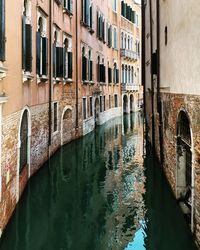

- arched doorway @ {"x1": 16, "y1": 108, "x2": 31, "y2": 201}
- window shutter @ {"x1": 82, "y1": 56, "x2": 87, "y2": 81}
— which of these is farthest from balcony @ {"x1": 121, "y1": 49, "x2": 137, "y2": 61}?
arched doorway @ {"x1": 16, "y1": 108, "x2": 31, "y2": 201}

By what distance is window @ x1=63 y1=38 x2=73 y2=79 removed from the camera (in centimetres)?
1516

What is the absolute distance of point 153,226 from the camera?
7051 mm

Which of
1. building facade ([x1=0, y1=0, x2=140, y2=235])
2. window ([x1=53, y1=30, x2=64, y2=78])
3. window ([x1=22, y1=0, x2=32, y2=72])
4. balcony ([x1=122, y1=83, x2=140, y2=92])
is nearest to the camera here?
building facade ([x1=0, y1=0, x2=140, y2=235])

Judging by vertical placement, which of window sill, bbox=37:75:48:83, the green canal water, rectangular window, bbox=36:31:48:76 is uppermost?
rectangular window, bbox=36:31:48:76

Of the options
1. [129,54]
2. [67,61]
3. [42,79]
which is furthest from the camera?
[129,54]

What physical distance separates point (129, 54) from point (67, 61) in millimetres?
18684

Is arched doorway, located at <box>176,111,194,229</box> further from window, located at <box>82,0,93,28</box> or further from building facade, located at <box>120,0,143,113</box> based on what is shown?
building facade, located at <box>120,0,143,113</box>

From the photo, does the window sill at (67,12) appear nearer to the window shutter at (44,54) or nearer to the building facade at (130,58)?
the window shutter at (44,54)

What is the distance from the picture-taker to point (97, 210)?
7992 mm

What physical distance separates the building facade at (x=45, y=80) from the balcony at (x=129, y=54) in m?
4.98

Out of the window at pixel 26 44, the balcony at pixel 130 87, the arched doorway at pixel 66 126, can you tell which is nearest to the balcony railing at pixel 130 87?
the balcony at pixel 130 87

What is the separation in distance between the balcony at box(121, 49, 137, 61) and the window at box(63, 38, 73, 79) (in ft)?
54.1

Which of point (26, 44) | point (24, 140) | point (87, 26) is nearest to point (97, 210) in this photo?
point (24, 140)

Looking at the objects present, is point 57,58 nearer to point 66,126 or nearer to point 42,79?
point 42,79
